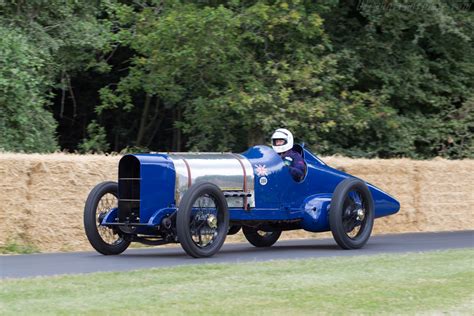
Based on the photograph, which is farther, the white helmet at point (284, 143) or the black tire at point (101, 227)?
the white helmet at point (284, 143)

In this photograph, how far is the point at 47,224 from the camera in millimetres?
14219

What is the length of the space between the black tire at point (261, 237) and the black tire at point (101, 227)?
7.91 ft

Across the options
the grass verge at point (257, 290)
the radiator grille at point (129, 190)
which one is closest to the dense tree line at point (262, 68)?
the radiator grille at point (129, 190)

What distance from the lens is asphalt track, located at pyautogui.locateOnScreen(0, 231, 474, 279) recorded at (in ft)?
36.1

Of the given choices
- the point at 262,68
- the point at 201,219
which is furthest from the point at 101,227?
the point at 262,68

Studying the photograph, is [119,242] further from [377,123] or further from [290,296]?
[377,123]

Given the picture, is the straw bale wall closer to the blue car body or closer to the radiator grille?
the blue car body

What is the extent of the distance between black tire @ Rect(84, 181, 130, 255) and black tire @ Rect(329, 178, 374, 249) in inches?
114

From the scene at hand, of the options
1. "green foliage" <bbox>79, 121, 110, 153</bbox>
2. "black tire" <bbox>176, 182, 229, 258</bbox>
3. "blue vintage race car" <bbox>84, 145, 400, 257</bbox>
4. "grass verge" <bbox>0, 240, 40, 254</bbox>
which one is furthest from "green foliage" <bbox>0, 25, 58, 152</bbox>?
"black tire" <bbox>176, 182, 229, 258</bbox>

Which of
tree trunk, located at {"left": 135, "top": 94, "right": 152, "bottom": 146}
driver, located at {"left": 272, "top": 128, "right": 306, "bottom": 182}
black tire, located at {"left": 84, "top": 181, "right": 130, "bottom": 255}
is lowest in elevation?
black tire, located at {"left": 84, "top": 181, "right": 130, "bottom": 255}

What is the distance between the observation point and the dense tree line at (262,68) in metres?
21.4

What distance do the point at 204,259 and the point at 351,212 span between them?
2.91 meters

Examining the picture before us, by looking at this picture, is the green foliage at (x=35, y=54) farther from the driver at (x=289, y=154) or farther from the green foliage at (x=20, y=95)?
the driver at (x=289, y=154)

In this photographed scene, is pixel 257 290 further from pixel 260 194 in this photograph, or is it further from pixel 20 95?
pixel 20 95
